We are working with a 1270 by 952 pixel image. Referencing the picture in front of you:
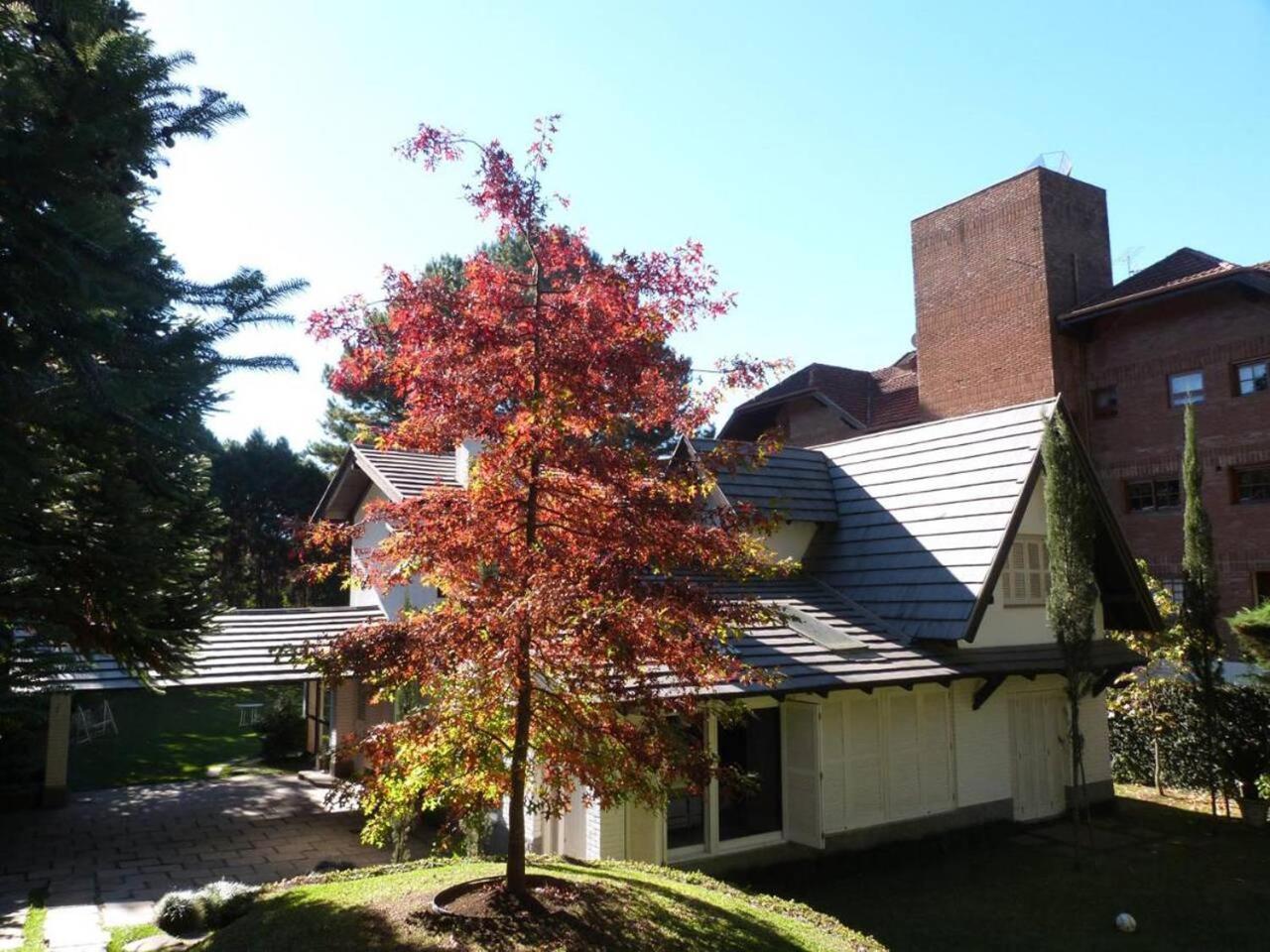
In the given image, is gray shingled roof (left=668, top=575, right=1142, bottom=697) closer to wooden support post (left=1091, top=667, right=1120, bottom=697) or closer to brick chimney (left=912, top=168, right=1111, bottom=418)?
wooden support post (left=1091, top=667, right=1120, bottom=697)

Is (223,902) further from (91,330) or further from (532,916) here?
(91,330)

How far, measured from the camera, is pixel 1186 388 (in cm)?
2386

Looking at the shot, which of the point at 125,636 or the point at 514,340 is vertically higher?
the point at 514,340

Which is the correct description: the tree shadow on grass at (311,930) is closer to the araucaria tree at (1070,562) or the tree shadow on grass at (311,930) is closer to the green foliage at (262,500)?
the araucaria tree at (1070,562)

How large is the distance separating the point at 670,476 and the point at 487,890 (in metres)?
3.66

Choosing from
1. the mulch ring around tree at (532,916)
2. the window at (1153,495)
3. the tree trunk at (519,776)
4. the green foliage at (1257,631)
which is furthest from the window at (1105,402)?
the tree trunk at (519,776)

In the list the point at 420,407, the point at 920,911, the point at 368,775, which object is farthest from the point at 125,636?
the point at 920,911

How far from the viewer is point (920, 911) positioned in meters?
10.1

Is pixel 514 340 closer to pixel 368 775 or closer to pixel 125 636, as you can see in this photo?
pixel 368 775

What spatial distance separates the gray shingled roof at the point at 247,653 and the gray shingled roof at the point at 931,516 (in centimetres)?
806

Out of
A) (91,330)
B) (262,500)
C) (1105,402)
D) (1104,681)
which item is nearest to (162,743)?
(262,500)

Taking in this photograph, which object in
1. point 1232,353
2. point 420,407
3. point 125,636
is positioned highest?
point 1232,353

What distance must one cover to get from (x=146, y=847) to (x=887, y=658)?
1075 centimetres

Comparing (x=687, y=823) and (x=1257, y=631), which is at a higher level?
(x=1257, y=631)
